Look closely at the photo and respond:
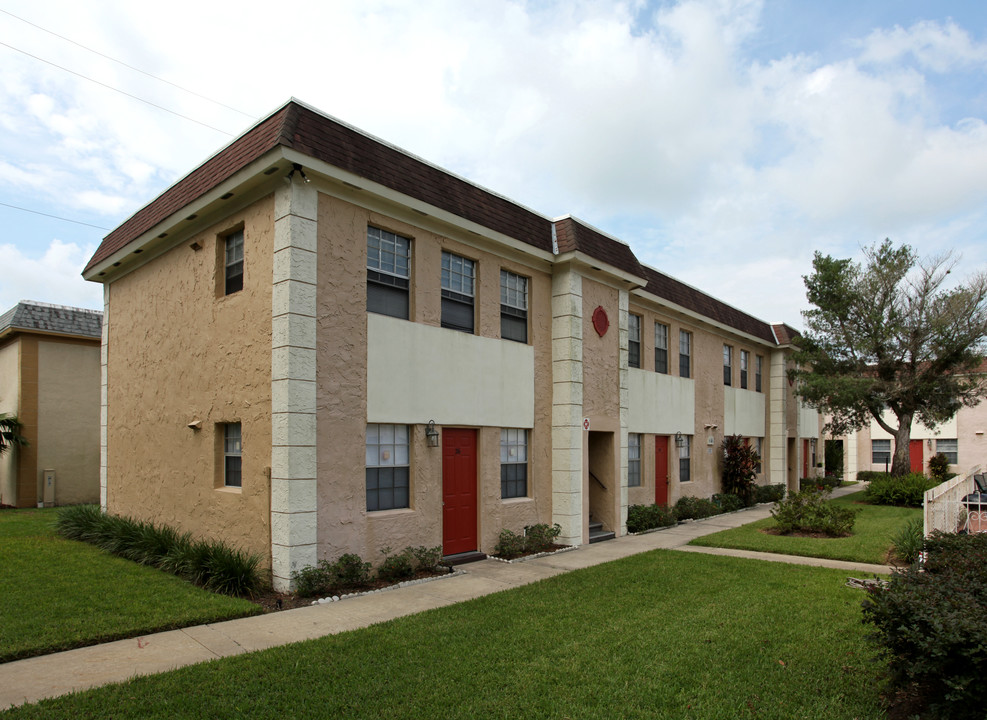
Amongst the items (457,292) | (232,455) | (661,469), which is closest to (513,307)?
(457,292)

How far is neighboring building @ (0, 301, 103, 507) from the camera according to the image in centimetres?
1827

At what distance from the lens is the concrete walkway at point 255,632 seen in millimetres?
5578

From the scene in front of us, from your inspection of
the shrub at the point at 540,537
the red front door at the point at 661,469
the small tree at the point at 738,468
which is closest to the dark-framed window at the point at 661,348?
the red front door at the point at 661,469

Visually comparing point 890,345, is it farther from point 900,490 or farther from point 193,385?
point 193,385

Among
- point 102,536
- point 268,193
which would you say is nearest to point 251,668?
point 268,193

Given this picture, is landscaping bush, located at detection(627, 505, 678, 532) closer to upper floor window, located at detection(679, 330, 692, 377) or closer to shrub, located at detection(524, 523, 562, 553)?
shrub, located at detection(524, 523, 562, 553)

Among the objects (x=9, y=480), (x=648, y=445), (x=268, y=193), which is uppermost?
(x=268, y=193)

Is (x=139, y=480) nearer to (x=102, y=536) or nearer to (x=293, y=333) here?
(x=102, y=536)

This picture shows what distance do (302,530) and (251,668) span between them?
9.19 feet

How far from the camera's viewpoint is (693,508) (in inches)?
686

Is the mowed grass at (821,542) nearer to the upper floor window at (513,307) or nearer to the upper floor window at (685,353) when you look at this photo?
the upper floor window at (685,353)

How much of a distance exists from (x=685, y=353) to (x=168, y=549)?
14.4 meters

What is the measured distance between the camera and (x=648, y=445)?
16562 mm

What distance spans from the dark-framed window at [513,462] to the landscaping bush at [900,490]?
15266 millimetres
